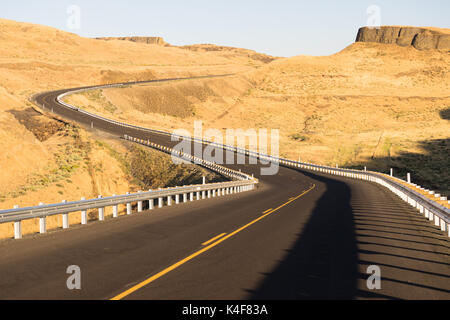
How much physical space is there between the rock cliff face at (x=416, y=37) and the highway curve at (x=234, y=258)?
17723cm

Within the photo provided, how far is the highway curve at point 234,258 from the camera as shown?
8.15 m

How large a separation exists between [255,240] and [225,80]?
141749 mm

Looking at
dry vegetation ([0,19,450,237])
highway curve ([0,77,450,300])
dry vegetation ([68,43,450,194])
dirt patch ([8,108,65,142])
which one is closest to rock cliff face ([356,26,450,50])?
dry vegetation ([68,43,450,194])

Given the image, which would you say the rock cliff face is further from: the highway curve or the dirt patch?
the highway curve

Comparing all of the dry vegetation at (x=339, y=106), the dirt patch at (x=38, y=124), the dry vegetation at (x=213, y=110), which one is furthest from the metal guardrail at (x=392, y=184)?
the dirt patch at (x=38, y=124)

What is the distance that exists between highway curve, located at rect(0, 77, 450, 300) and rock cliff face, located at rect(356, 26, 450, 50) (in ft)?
581

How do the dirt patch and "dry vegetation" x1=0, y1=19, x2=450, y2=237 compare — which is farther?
the dirt patch

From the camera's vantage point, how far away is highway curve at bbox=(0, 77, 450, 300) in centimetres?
815

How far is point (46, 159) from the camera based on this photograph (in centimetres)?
3894

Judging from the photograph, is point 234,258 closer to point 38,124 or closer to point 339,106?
point 38,124

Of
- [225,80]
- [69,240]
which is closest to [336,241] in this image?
[69,240]

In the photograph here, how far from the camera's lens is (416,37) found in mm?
187250

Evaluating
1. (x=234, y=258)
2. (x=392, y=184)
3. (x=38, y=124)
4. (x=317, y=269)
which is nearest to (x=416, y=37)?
(x=38, y=124)

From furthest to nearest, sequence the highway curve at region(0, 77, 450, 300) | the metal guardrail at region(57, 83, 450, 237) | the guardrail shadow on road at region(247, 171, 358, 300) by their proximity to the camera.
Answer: the metal guardrail at region(57, 83, 450, 237) → the highway curve at region(0, 77, 450, 300) → the guardrail shadow on road at region(247, 171, 358, 300)
